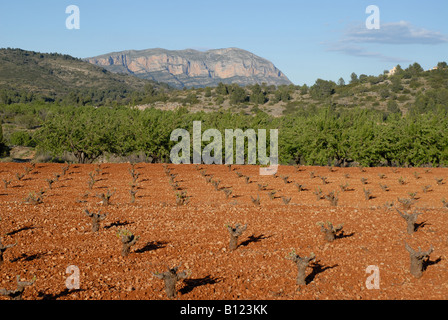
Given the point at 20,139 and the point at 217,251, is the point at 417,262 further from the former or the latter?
the point at 20,139

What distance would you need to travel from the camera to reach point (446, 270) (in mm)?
9953

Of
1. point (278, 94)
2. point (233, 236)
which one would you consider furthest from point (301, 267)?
point (278, 94)

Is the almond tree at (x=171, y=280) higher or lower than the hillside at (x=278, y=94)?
lower

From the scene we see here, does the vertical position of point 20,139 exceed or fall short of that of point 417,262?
it exceeds it

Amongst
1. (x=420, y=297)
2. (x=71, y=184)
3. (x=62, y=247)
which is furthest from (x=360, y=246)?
(x=71, y=184)

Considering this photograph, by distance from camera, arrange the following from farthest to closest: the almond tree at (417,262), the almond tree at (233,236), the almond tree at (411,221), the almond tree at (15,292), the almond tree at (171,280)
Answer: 1. the almond tree at (411,221)
2. the almond tree at (233,236)
3. the almond tree at (417,262)
4. the almond tree at (171,280)
5. the almond tree at (15,292)

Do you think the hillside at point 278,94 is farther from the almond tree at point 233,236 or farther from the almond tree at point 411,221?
the almond tree at point 233,236

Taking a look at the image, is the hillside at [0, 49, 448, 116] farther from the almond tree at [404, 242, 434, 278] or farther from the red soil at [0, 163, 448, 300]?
the almond tree at [404, 242, 434, 278]

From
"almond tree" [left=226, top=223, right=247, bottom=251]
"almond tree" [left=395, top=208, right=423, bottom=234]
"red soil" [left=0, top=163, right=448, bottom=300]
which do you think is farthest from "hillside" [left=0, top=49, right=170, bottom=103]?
"almond tree" [left=395, top=208, right=423, bottom=234]

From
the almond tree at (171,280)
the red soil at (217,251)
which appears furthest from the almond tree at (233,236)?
the almond tree at (171,280)

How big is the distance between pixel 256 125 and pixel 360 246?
32.2 meters

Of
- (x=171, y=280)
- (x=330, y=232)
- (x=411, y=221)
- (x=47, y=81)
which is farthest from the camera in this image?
(x=47, y=81)
